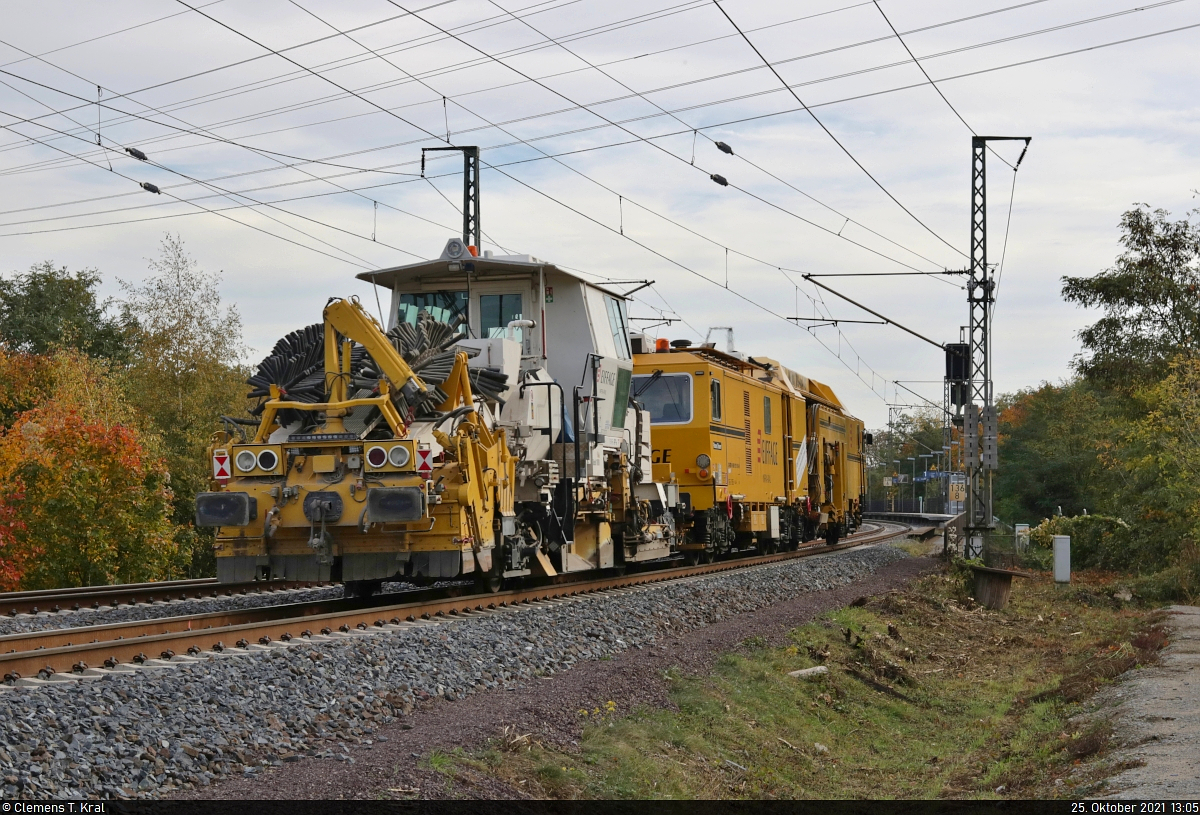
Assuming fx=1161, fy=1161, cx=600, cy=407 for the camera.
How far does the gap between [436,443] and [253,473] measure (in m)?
1.86

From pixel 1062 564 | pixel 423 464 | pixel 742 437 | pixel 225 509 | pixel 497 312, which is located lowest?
pixel 1062 564

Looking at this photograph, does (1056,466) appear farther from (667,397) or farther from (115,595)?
(115,595)

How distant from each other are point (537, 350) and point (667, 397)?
5576 millimetres

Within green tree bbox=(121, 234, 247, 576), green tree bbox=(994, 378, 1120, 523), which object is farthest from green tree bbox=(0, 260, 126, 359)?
green tree bbox=(994, 378, 1120, 523)

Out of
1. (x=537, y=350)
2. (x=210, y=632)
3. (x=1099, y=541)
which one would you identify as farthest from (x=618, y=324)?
(x=1099, y=541)

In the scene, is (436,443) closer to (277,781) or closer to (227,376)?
(277,781)

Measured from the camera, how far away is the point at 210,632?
31.5ft

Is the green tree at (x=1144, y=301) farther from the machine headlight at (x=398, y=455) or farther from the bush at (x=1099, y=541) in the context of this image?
the machine headlight at (x=398, y=455)

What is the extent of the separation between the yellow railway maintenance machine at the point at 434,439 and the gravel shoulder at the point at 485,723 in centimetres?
224

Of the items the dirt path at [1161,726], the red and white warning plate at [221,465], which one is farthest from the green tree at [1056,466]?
the red and white warning plate at [221,465]

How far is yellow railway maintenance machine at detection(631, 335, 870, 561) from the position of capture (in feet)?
64.2

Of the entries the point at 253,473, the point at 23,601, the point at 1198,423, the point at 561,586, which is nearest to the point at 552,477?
the point at 561,586

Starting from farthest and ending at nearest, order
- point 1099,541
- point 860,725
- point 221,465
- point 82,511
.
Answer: point 1099,541 → point 82,511 → point 221,465 → point 860,725

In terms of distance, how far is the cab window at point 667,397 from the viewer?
19.6 metres
